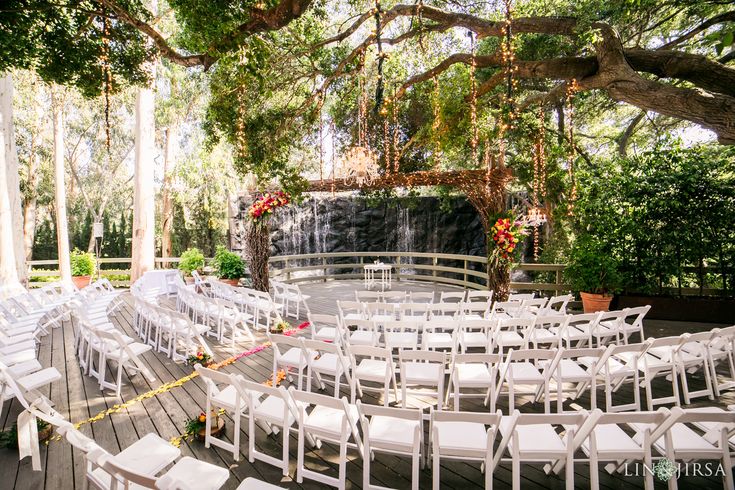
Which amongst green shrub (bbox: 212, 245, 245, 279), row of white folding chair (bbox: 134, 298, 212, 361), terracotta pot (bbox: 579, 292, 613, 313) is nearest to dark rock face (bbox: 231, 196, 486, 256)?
green shrub (bbox: 212, 245, 245, 279)

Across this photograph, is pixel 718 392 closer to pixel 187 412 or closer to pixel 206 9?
Result: pixel 187 412

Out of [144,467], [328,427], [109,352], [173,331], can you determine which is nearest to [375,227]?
[173,331]

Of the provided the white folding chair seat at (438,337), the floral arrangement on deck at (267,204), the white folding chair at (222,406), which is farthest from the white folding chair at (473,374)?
the floral arrangement on deck at (267,204)

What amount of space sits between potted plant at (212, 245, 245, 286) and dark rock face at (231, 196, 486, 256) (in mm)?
6588

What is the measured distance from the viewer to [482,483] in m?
2.77

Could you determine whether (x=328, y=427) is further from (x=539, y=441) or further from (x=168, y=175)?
(x=168, y=175)

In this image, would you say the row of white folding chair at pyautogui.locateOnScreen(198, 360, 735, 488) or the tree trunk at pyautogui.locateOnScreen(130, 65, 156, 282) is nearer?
the row of white folding chair at pyautogui.locateOnScreen(198, 360, 735, 488)

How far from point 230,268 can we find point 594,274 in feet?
25.9

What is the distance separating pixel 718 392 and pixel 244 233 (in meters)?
8.47

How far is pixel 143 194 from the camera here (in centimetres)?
1176

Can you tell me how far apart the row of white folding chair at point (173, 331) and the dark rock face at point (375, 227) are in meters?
9.99

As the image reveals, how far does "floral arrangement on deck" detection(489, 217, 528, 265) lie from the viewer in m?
7.46

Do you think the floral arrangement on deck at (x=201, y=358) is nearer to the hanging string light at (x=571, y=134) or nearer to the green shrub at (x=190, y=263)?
the hanging string light at (x=571, y=134)

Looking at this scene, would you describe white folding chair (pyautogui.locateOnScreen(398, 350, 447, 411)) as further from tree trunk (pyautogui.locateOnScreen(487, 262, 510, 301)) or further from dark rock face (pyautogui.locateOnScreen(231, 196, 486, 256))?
dark rock face (pyautogui.locateOnScreen(231, 196, 486, 256))
